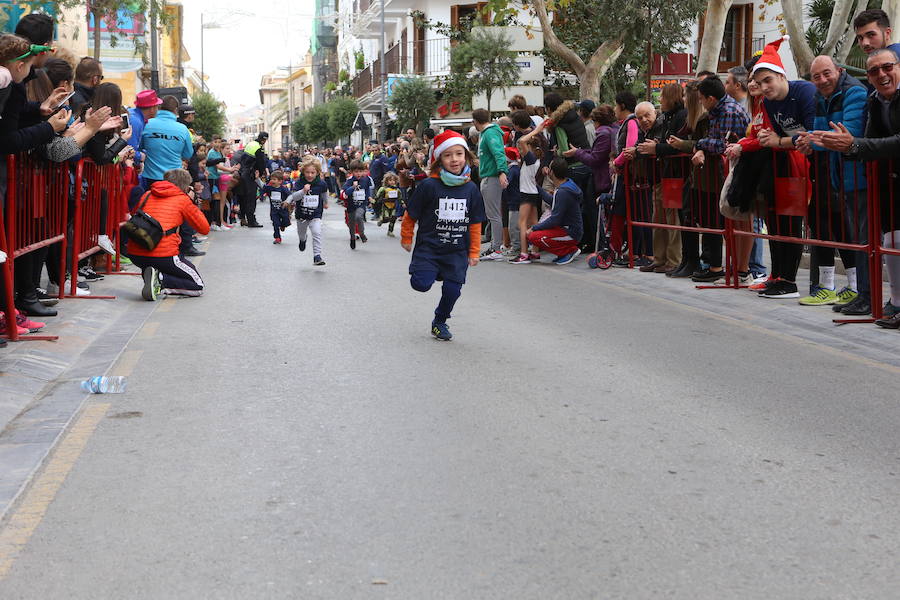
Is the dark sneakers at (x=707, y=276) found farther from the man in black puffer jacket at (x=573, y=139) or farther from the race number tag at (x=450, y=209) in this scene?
the race number tag at (x=450, y=209)

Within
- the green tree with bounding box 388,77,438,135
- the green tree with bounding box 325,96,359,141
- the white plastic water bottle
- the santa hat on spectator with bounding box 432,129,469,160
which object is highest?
the green tree with bounding box 325,96,359,141

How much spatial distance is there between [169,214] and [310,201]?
4.16 m

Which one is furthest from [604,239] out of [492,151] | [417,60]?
[417,60]

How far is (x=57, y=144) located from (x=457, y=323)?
10.9ft

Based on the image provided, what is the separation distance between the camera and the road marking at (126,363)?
288 inches

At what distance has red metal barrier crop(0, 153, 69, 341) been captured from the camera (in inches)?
314

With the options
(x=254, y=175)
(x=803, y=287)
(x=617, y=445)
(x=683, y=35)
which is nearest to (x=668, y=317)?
(x=803, y=287)

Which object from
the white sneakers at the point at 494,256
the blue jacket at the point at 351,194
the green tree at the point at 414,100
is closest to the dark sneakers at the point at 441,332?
the white sneakers at the point at 494,256

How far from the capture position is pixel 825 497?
182 inches

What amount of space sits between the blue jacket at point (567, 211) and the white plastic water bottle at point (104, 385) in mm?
8619

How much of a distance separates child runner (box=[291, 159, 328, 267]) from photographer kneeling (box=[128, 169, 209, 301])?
11.3ft

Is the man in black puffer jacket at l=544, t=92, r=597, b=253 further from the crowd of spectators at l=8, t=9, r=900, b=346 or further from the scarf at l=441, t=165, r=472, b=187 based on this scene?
the scarf at l=441, t=165, r=472, b=187

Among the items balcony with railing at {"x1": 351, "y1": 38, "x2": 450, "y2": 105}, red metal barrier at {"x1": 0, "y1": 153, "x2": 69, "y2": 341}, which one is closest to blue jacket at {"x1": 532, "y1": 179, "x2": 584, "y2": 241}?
red metal barrier at {"x1": 0, "y1": 153, "x2": 69, "y2": 341}

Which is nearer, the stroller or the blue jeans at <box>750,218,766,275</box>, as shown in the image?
the blue jeans at <box>750,218,766,275</box>
